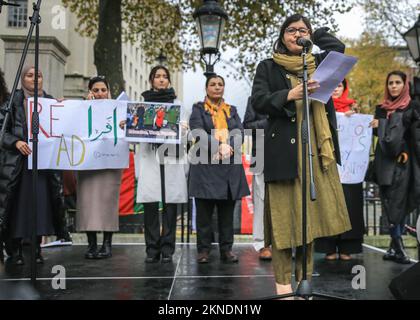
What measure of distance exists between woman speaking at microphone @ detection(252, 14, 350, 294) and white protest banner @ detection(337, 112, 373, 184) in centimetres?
253

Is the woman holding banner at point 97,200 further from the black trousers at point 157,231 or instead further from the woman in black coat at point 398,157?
the woman in black coat at point 398,157

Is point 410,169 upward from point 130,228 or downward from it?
upward

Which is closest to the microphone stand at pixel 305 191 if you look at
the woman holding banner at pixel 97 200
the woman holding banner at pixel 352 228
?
the woman holding banner at pixel 352 228

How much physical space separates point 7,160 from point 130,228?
4.75 metres

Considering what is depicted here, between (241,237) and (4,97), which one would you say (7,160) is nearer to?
(4,97)

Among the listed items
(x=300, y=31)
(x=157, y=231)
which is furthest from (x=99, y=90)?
(x=300, y=31)

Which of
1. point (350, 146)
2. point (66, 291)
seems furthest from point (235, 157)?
point (66, 291)

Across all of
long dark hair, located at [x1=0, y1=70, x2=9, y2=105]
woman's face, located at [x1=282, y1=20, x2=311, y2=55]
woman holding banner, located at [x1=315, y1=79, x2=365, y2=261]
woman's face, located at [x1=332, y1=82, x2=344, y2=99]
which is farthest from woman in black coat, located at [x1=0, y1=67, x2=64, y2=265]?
woman's face, located at [x1=332, y1=82, x2=344, y2=99]

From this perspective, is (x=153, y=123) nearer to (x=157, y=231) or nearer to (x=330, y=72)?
(x=157, y=231)

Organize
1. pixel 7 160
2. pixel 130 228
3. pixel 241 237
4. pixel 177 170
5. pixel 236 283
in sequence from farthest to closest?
1. pixel 130 228
2. pixel 241 237
3. pixel 177 170
4. pixel 7 160
5. pixel 236 283

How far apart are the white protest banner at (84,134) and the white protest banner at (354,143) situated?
268 cm

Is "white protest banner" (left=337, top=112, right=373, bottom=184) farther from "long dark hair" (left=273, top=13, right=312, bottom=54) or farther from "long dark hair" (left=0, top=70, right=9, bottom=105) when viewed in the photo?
"long dark hair" (left=0, top=70, right=9, bottom=105)

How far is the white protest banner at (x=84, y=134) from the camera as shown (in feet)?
18.4

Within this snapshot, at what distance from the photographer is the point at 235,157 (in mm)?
5703
